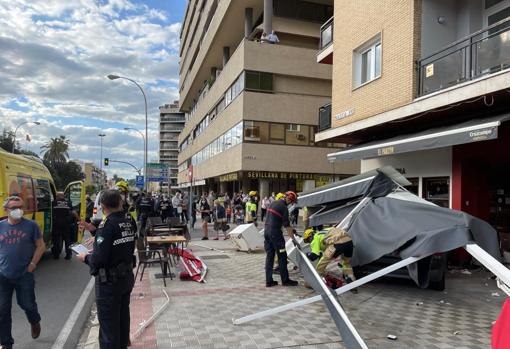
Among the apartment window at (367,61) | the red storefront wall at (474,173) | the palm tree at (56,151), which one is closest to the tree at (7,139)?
the palm tree at (56,151)

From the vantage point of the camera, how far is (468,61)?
9859 mm

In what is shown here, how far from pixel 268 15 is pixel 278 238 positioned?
78.9ft

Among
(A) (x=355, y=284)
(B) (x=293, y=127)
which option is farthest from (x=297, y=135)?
(A) (x=355, y=284)

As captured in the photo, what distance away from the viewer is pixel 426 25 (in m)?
11.1

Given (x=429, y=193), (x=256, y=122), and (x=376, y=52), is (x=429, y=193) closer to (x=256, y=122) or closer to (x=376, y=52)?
(x=376, y=52)

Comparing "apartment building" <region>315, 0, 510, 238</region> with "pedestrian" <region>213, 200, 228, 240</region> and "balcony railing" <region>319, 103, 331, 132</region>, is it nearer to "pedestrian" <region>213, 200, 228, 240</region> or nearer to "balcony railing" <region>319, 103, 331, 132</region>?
"balcony railing" <region>319, 103, 331, 132</region>

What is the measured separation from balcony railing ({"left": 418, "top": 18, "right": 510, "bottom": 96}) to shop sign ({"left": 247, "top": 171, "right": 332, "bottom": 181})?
1902cm

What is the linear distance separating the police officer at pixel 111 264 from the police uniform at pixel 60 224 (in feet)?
24.9

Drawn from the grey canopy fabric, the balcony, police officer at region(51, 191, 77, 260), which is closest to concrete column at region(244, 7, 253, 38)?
the balcony

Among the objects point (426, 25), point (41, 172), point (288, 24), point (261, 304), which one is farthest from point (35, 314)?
point (288, 24)

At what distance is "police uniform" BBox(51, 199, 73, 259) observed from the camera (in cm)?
1130

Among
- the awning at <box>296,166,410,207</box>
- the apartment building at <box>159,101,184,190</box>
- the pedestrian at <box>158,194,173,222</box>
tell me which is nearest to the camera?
the awning at <box>296,166,410,207</box>

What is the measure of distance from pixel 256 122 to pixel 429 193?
60.6 feet

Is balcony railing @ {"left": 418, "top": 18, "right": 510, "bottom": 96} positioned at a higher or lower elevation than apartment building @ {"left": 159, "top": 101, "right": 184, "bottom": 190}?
lower
